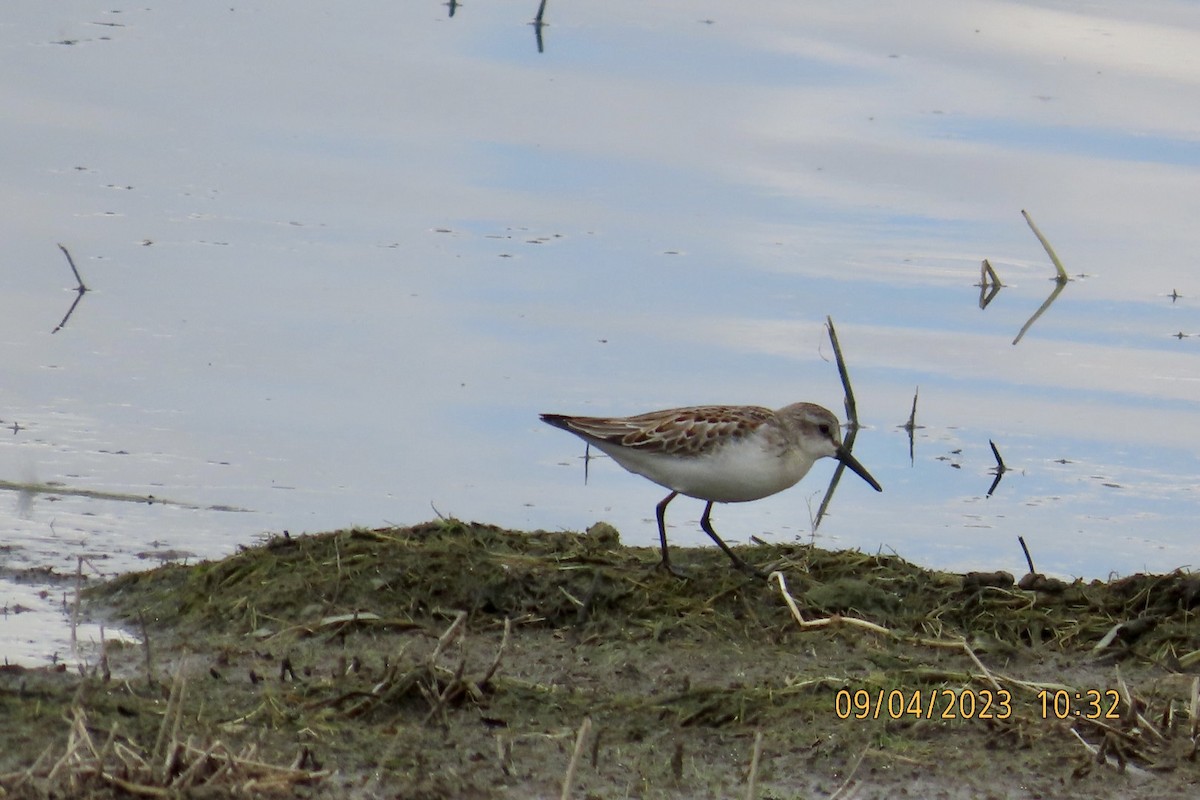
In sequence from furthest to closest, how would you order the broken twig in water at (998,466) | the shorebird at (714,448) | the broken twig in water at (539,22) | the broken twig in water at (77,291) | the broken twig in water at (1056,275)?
1. the broken twig in water at (539,22)
2. the broken twig in water at (1056,275)
3. the broken twig in water at (77,291)
4. the broken twig in water at (998,466)
5. the shorebird at (714,448)

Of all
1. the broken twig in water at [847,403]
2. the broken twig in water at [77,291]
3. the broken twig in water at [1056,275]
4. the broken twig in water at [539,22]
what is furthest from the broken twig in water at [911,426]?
the broken twig in water at [539,22]

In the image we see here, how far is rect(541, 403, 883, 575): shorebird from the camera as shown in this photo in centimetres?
811

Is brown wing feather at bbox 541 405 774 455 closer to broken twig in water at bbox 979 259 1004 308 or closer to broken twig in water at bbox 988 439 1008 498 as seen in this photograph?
broken twig in water at bbox 988 439 1008 498

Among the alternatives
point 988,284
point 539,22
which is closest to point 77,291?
point 988,284

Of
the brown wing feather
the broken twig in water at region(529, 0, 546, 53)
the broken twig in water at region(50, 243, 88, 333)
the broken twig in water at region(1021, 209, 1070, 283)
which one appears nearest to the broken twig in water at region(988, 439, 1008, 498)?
the brown wing feather

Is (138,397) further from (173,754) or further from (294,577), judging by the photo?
(173,754)

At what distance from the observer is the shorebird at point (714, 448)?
26.6 feet

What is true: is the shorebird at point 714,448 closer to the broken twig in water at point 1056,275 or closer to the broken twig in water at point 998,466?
the broken twig in water at point 998,466

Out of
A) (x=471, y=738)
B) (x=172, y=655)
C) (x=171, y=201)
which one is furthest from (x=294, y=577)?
(x=171, y=201)

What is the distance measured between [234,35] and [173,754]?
1269cm

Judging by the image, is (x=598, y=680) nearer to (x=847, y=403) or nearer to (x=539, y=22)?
(x=847, y=403)

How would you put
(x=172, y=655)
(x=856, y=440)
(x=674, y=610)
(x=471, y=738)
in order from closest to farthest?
1. (x=471, y=738)
2. (x=172, y=655)
3. (x=674, y=610)
4. (x=856, y=440)

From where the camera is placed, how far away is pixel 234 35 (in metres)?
17.0

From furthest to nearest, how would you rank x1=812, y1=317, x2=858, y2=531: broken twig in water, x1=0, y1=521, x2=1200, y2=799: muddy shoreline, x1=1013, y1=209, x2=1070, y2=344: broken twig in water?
x1=1013, y1=209, x2=1070, y2=344: broken twig in water < x1=812, y1=317, x2=858, y2=531: broken twig in water < x1=0, y1=521, x2=1200, y2=799: muddy shoreline
